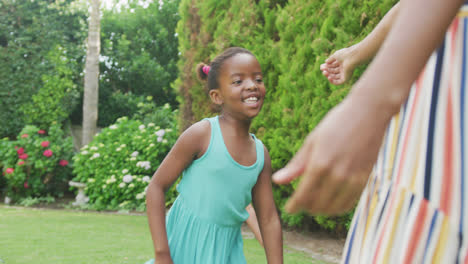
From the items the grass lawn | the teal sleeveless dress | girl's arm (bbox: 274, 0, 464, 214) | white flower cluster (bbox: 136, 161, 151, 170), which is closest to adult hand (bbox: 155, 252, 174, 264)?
the teal sleeveless dress

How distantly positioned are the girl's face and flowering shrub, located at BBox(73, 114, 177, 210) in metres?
6.36

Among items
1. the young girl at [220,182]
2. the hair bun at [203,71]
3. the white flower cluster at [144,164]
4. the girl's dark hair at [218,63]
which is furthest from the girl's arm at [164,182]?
the white flower cluster at [144,164]

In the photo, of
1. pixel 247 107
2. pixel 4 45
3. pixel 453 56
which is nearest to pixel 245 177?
pixel 247 107

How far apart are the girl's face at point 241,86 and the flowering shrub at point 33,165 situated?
336 inches

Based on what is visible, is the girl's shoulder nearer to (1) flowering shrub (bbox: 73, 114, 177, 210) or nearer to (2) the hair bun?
(2) the hair bun

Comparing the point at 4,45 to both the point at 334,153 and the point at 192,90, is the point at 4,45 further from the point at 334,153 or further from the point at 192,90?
the point at 334,153

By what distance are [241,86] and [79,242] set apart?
3784 millimetres

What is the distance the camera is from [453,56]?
798mm

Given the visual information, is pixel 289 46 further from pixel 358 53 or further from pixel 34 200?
pixel 34 200

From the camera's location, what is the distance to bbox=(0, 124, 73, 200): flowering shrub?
32.4 ft

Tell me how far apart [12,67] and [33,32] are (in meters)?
1.15

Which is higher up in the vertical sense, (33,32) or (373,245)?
(33,32)

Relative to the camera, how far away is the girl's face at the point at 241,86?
229cm

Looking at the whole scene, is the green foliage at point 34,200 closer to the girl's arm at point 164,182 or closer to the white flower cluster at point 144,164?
the white flower cluster at point 144,164
